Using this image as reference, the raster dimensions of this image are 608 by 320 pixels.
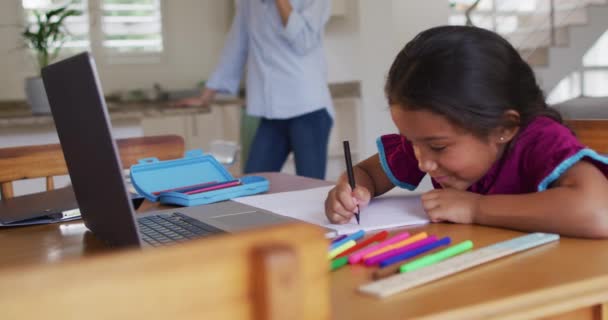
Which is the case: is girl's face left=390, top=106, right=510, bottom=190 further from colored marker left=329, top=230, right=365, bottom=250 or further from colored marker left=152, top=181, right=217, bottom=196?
colored marker left=152, top=181, right=217, bottom=196

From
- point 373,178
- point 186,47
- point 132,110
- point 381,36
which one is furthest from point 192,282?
point 186,47

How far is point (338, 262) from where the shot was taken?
0.75 meters

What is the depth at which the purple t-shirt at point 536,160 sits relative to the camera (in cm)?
95

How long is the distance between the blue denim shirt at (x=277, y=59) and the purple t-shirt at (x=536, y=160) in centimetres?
162

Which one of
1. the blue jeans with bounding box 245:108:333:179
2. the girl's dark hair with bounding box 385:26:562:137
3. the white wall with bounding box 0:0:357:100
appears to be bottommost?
the blue jeans with bounding box 245:108:333:179

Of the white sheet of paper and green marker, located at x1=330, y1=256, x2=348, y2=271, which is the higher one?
green marker, located at x1=330, y1=256, x2=348, y2=271

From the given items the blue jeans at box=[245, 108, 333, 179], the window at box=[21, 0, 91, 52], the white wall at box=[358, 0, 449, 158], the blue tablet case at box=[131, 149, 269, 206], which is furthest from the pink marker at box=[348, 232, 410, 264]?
the window at box=[21, 0, 91, 52]

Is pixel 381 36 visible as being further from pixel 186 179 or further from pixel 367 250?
pixel 367 250

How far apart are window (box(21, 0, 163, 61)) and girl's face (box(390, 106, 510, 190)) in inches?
143

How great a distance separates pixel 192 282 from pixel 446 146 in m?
0.72

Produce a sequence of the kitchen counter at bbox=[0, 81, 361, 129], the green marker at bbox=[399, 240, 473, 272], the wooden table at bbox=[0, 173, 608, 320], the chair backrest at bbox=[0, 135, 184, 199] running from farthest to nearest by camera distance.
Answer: the kitchen counter at bbox=[0, 81, 361, 129] → the chair backrest at bbox=[0, 135, 184, 199] → the green marker at bbox=[399, 240, 473, 272] → the wooden table at bbox=[0, 173, 608, 320]

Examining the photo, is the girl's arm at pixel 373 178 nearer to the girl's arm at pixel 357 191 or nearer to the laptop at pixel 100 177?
the girl's arm at pixel 357 191

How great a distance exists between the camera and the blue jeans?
260 cm

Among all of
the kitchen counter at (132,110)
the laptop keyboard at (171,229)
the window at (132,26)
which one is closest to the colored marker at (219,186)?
the laptop keyboard at (171,229)
